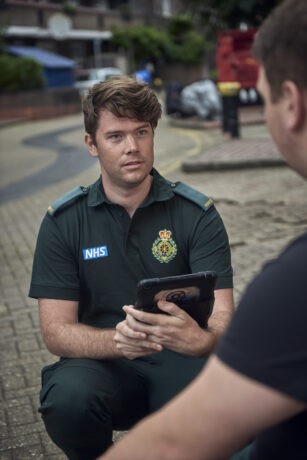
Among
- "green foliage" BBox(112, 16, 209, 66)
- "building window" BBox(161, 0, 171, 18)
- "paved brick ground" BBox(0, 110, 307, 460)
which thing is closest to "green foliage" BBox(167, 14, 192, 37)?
"green foliage" BBox(112, 16, 209, 66)

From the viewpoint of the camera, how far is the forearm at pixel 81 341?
239cm

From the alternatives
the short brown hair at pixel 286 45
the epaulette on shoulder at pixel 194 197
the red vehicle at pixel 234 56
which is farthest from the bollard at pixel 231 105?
the short brown hair at pixel 286 45

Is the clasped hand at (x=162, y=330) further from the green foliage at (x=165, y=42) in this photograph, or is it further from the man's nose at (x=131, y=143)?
the green foliage at (x=165, y=42)

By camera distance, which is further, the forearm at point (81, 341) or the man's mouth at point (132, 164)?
the man's mouth at point (132, 164)

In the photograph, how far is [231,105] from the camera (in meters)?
14.7

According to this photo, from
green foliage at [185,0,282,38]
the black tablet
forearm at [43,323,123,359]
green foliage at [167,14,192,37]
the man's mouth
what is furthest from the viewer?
green foliage at [167,14,192,37]

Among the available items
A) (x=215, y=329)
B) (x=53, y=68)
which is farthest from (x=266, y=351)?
(x=53, y=68)

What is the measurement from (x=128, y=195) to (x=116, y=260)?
1.04ft

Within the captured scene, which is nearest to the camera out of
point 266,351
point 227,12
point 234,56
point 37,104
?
point 266,351

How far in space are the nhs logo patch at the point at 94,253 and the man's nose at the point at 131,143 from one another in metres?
0.45

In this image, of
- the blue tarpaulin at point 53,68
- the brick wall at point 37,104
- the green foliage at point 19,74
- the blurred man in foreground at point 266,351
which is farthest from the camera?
the blue tarpaulin at point 53,68

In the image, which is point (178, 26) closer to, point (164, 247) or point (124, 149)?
point (124, 149)

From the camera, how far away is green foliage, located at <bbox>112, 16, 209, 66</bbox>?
4788cm

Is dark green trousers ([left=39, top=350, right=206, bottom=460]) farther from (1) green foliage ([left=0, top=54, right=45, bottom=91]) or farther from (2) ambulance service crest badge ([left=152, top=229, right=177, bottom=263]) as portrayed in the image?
(1) green foliage ([left=0, top=54, right=45, bottom=91])
